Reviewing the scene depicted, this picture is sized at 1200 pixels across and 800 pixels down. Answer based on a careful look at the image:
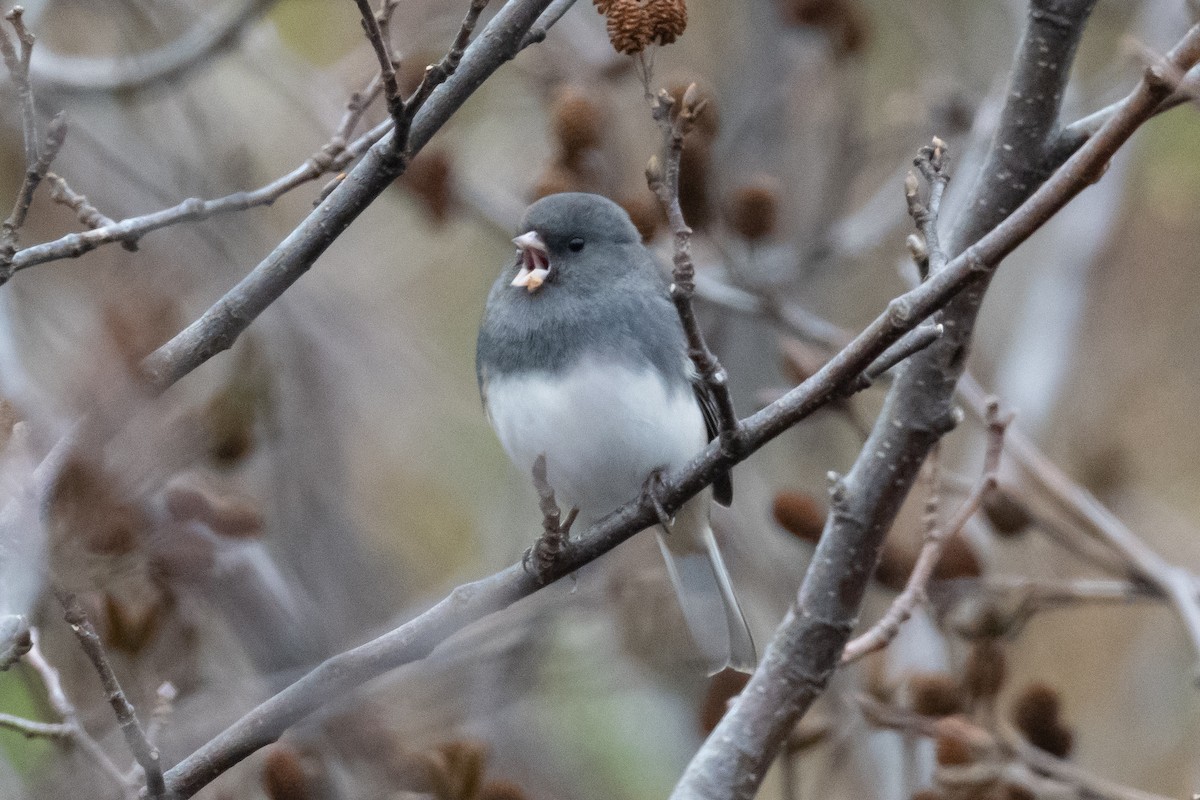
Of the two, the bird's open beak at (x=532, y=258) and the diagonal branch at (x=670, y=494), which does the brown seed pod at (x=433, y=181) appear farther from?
the diagonal branch at (x=670, y=494)

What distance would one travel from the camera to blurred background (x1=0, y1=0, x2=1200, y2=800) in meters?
2.29

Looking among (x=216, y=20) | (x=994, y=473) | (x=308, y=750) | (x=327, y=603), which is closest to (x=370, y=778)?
(x=308, y=750)

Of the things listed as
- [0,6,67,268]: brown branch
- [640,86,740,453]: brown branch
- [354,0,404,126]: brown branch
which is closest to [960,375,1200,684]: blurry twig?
[640,86,740,453]: brown branch

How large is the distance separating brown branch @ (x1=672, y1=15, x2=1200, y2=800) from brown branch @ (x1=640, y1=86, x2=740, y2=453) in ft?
1.76

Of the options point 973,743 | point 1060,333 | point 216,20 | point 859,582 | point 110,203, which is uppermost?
point 216,20

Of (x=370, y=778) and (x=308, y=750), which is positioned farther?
(x=370, y=778)

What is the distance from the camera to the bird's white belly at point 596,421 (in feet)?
7.27

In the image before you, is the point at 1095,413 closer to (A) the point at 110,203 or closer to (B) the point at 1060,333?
(B) the point at 1060,333

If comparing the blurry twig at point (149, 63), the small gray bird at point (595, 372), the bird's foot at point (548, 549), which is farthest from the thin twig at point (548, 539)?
the blurry twig at point (149, 63)

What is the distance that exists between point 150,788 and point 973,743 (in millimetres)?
1295

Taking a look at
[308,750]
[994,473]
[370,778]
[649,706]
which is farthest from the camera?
[649,706]

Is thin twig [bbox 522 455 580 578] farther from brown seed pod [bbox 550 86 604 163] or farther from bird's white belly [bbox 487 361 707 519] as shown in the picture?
brown seed pod [bbox 550 86 604 163]

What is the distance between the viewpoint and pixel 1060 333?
364 cm

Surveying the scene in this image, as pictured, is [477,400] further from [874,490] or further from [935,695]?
[874,490]
